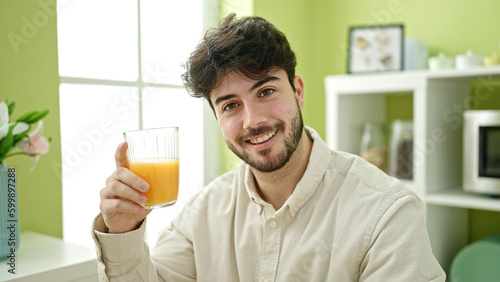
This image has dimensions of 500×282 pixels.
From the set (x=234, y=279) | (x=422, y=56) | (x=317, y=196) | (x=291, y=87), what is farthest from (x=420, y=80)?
(x=234, y=279)

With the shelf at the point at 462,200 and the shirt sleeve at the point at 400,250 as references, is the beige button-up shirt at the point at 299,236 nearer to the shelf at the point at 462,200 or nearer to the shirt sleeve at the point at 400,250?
the shirt sleeve at the point at 400,250

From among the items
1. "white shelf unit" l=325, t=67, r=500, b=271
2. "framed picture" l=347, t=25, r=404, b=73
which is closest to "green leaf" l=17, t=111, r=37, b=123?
→ "white shelf unit" l=325, t=67, r=500, b=271

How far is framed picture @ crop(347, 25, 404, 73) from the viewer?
2389mm

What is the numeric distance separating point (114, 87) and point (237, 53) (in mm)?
971

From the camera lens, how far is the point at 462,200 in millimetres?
2002

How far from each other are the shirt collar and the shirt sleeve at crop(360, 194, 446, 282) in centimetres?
22

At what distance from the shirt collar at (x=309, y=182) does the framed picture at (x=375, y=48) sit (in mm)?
1208

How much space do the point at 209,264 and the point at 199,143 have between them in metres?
1.19

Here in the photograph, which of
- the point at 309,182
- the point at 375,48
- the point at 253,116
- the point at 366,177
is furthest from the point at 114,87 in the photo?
the point at 375,48

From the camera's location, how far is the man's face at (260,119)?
4.20ft

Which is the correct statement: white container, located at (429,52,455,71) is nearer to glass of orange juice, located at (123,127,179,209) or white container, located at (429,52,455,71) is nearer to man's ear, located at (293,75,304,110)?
man's ear, located at (293,75,304,110)

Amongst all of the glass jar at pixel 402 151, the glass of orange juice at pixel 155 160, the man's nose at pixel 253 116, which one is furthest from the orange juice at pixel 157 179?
the glass jar at pixel 402 151

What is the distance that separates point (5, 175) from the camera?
4.38ft

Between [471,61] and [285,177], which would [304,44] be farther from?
[285,177]
